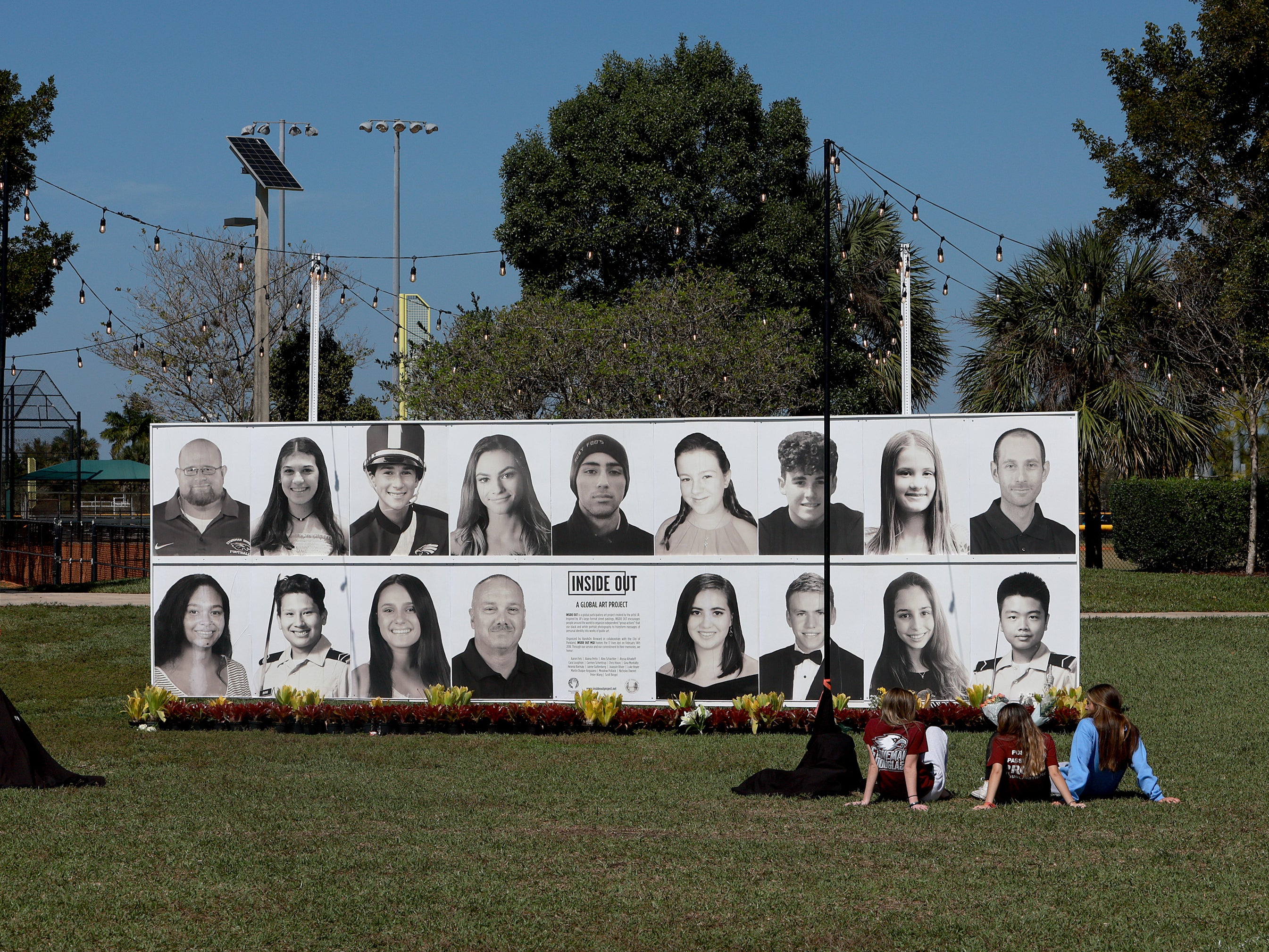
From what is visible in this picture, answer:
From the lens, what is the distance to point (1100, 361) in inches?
1161

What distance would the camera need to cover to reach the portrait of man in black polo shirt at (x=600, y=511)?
1451 centimetres

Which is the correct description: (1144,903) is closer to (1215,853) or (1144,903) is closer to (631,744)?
(1215,853)

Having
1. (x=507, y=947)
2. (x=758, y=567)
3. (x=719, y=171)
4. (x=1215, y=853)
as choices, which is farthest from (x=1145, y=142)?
(x=507, y=947)

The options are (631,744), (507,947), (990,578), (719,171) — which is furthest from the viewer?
(719,171)

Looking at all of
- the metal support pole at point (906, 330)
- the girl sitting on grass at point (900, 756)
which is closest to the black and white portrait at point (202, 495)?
the metal support pole at point (906, 330)

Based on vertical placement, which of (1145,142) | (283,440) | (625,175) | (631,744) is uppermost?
(625,175)

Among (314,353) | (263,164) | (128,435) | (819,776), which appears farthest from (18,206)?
(128,435)

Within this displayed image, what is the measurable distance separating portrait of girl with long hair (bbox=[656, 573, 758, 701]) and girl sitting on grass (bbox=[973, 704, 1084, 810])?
515cm

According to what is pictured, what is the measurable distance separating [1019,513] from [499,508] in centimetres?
590

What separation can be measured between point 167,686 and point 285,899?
901 cm

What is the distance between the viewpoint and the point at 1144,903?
6430 millimetres

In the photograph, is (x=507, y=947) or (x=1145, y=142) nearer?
(x=507, y=947)

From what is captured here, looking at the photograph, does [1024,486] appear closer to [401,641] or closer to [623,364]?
[401,641]

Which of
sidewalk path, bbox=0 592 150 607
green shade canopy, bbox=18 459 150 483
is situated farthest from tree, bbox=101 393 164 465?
sidewalk path, bbox=0 592 150 607
